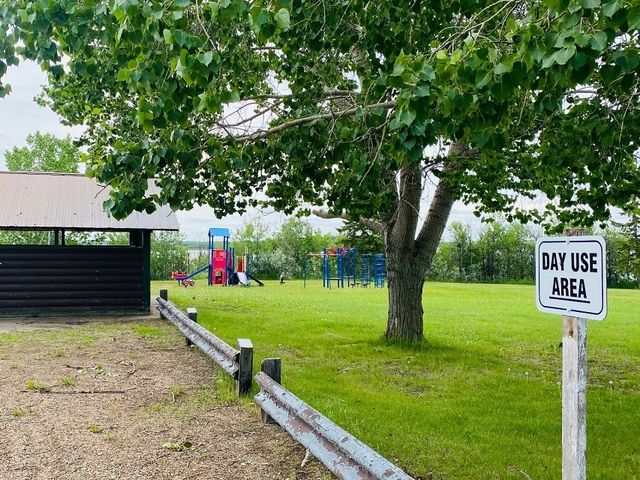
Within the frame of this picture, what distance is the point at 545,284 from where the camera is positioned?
276 cm

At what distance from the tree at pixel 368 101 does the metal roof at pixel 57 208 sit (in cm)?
318

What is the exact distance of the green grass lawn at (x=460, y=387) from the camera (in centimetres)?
515

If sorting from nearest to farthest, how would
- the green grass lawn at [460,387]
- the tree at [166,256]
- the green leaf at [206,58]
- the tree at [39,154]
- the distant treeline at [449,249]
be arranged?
the green leaf at [206,58] → the green grass lawn at [460,387] → the tree at [39,154] → the tree at [166,256] → the distant treeline at [449,249]

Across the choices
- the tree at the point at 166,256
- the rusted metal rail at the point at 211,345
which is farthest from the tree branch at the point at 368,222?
the tree at the point at 166,256

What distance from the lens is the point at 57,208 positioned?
1508 cm

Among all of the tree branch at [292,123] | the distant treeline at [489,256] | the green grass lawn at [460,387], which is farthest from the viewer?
the distant treeline at [489,256]

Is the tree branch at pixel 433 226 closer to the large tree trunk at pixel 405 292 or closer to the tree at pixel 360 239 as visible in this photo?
the large tree trunk at pixel 405 292

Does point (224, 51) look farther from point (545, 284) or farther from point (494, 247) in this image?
point (494, 247)

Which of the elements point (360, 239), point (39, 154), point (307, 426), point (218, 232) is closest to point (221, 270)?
point (218, 232)

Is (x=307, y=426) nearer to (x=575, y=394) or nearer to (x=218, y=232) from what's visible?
(x=575, y=394)

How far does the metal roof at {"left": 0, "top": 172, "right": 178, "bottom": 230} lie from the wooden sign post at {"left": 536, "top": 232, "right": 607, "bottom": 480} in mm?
11706

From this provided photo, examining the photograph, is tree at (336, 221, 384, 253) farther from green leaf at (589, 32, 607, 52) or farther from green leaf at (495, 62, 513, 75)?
green leaf at (589, 32, 607, 52)

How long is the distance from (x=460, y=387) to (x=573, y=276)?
5.60 metres

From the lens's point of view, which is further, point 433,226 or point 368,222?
point 368,222
